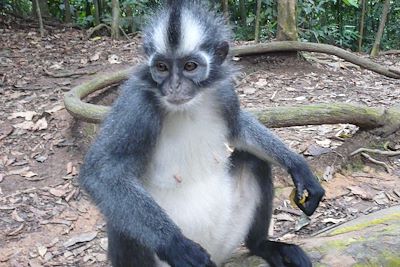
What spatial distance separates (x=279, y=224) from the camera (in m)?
3.78

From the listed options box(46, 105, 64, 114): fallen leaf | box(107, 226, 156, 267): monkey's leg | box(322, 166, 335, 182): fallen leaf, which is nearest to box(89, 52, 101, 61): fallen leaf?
box(46, 105, 64, 114): fallen leaf

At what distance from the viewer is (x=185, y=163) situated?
8.54 feet

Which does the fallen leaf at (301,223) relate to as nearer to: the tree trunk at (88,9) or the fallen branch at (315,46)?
the fallen branch at (315,46)

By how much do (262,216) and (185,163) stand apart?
49 cm

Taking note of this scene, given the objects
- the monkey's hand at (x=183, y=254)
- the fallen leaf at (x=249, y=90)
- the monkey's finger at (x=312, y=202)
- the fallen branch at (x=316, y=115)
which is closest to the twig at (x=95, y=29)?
the fallen leaf at (x=249, y=90)

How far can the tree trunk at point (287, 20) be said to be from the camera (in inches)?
260

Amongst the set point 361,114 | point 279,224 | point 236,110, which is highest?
point 236,110

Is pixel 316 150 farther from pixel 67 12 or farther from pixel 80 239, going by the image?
pixel 67 12

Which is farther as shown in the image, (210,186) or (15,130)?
(15,130)

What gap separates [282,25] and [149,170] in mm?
4478

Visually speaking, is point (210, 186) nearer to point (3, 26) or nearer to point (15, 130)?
point (15, 130)

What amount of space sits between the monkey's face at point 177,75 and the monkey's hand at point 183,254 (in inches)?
22.3

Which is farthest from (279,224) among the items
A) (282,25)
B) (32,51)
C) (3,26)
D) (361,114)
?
(3,26)

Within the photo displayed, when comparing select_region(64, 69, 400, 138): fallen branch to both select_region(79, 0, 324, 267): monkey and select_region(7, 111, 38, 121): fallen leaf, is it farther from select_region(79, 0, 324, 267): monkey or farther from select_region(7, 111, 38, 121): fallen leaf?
select_region(79, 0, 324, 267): monkey
